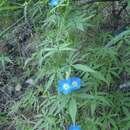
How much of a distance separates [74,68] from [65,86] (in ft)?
0.57

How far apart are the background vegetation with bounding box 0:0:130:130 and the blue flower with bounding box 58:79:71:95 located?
24 millimetres

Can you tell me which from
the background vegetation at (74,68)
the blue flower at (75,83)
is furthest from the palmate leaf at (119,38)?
the blue flower at (75,83)

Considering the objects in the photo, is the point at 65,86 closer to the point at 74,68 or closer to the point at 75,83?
the point at 75,83

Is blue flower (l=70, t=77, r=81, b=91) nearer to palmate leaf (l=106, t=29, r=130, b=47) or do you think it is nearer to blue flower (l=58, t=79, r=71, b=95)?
blue flower (l=58, t=79, r=71, b=95)

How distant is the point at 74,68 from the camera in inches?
75.2

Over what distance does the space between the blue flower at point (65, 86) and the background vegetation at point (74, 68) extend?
0.02m

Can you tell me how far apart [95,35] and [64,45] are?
0.50 m


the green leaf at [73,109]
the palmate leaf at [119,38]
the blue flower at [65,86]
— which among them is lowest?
the green leaf at [73,109]

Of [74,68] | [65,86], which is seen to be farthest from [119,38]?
[65,86]

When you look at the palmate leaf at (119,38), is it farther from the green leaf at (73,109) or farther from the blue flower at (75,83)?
the green leaf at (73,109)

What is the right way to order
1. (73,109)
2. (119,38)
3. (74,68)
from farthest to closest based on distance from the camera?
(119,38), (74,68), (73,109)

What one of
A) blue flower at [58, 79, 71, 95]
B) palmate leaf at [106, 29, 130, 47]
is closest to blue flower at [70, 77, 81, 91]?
blue flower at [58, 79, 71, 95]

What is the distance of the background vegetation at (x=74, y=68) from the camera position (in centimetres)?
187

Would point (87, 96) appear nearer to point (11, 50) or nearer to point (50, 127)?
point (50, 127)
